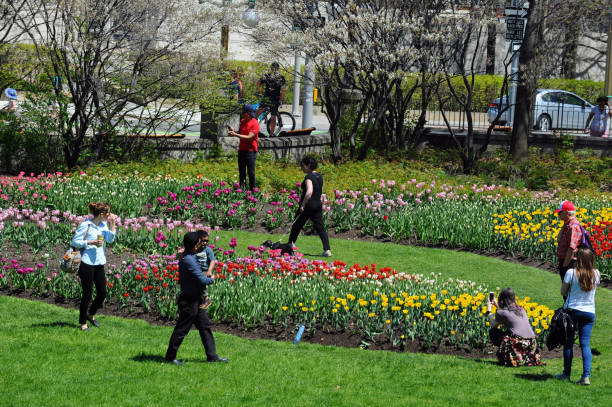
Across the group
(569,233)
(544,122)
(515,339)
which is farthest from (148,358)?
(544,122)

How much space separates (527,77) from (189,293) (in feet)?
46.1

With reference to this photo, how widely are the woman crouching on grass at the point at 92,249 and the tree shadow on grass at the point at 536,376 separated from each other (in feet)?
13.8

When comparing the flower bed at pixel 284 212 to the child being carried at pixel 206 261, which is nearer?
the child being carried at pixel 206 261

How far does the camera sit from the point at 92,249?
8.43m

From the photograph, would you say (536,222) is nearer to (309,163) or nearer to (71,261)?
(309,163)

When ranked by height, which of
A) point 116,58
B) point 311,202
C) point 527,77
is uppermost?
point 116,58

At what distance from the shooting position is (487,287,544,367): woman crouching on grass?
803cm

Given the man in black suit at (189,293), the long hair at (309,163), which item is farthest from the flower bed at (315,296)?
the long hair at (309,163)

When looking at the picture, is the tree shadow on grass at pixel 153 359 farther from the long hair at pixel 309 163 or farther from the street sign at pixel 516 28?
the street sign at pixel 516 28

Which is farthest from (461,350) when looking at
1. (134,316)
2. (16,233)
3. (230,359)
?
(16,233)

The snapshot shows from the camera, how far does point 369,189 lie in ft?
54.3

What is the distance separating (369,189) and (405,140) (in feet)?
18.6

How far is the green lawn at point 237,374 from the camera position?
22.0 ft

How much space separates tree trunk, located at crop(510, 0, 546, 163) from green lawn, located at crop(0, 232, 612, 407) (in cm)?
1114
